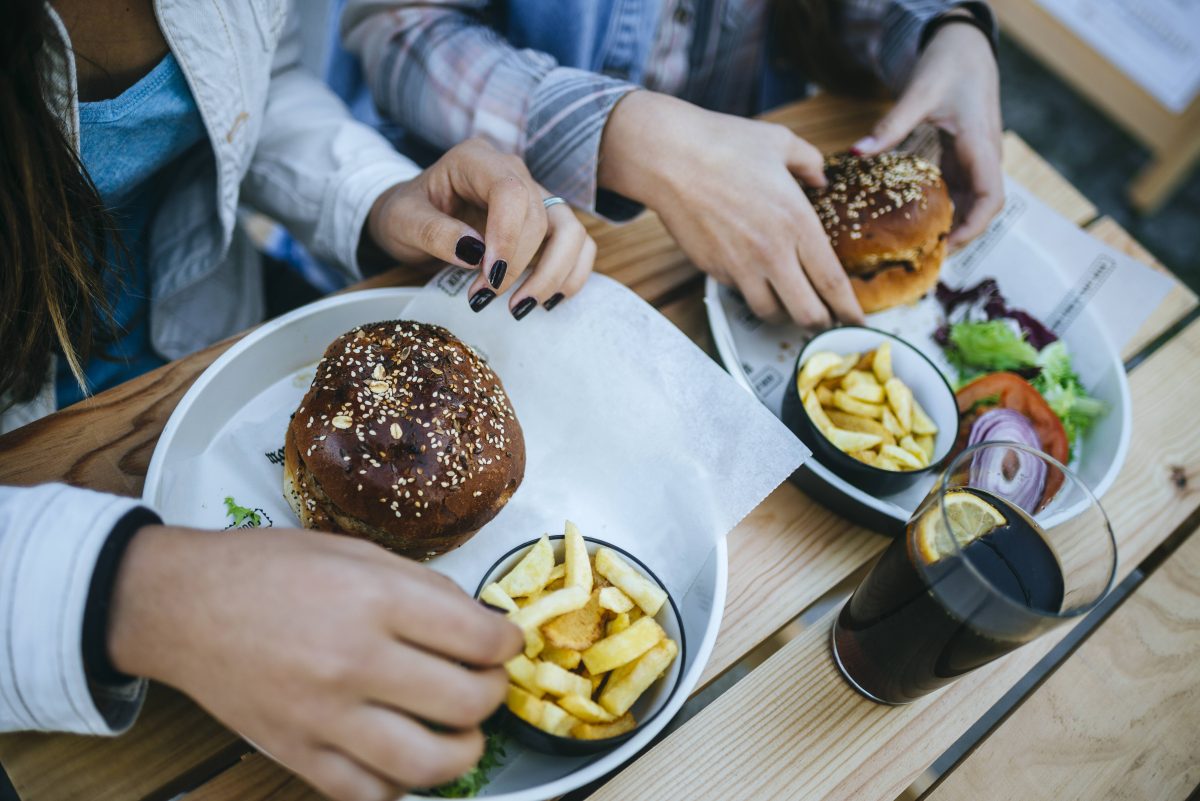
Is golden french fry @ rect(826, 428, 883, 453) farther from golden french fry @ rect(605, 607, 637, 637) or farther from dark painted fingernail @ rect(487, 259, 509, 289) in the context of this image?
dark painted fingernail @ rect(487, 259, 509, 289)

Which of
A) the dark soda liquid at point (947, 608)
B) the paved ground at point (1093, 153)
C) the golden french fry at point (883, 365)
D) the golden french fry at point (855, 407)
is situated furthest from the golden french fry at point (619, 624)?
the paved ground at point (1093, 153)

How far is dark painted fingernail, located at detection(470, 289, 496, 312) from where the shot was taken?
1.18m

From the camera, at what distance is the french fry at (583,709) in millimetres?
890

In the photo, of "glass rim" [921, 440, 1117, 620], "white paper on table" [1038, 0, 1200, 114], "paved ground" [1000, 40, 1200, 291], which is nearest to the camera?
"glass rim" [921, 440, 1117, 620]

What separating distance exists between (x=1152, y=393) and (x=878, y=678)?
1.07m

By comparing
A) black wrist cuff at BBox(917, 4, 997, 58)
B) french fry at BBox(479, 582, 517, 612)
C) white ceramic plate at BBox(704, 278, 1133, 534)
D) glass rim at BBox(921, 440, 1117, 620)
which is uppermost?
black wrist cuff at BBox(917, 4, 997, 58)

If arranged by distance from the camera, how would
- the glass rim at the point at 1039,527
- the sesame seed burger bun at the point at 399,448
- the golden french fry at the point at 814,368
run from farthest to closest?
the golden french fry at the point at 814,368
the sesame seed burger bun at the point at 399,448
the glass rim at the point at 1039,527

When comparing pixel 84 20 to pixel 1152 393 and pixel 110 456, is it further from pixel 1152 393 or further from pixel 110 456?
pixel 1152 393

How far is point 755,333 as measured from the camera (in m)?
1.54

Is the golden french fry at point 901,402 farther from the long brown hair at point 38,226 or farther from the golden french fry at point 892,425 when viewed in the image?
the long brown hair at point 38,226

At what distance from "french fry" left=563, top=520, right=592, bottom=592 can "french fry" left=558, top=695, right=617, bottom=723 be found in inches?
5.7

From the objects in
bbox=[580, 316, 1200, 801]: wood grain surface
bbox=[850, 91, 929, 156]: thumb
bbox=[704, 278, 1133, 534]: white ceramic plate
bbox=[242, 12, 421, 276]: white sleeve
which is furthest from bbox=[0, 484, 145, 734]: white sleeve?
bbox=[850, 91, 929, 156]: thumb

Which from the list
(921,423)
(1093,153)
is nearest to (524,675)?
(921,423)

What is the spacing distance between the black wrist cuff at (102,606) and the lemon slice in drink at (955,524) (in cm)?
97
